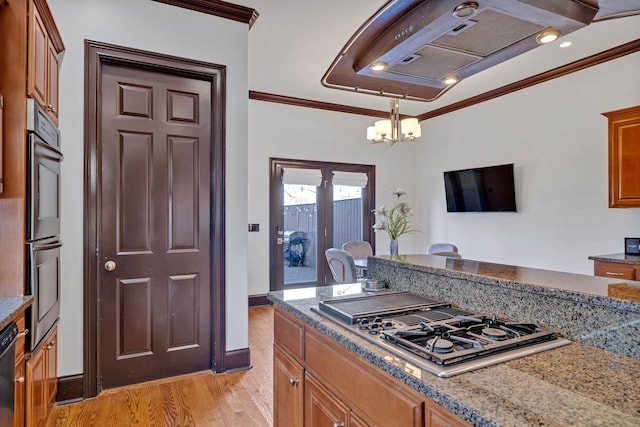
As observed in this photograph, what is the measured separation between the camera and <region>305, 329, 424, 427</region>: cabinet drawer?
1.00 m

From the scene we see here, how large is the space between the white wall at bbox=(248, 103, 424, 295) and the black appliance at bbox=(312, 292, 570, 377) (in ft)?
12.5

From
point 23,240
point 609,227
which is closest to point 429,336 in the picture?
point 23,240

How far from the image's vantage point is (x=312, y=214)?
585 centimetres

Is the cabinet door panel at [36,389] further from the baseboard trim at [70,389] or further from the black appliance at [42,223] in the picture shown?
the baseboard trim at [70,389]

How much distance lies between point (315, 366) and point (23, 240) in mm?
1613

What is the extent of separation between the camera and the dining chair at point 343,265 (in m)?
3.55

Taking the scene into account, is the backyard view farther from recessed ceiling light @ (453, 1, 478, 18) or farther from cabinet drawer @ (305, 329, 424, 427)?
recessed ceiling light @ (453, 1, 478, 18)

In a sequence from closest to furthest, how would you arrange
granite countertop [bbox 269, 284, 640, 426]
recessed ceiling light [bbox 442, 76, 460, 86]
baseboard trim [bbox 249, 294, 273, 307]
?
granite countertop [bbox 269, 284, 640, 426]
recessed ceiling light [bbox 442, 76, 460, 86]
baseboard trim [bbox 249, 294, 273, 307]

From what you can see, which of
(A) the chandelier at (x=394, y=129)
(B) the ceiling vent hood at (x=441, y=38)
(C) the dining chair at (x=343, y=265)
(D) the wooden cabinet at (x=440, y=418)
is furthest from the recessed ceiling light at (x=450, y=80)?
(A) the chandelier at (x=394, y=129)

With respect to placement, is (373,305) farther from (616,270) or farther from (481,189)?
(481,189)

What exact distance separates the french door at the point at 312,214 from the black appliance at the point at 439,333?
394 cm

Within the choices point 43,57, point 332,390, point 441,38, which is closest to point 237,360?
point 332,390

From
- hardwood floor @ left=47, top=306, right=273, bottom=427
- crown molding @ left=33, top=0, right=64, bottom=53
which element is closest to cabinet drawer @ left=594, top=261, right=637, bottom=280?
hardwood floor @ left=47, top=306, right=273, bottom=427

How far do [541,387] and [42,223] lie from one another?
243 cm
